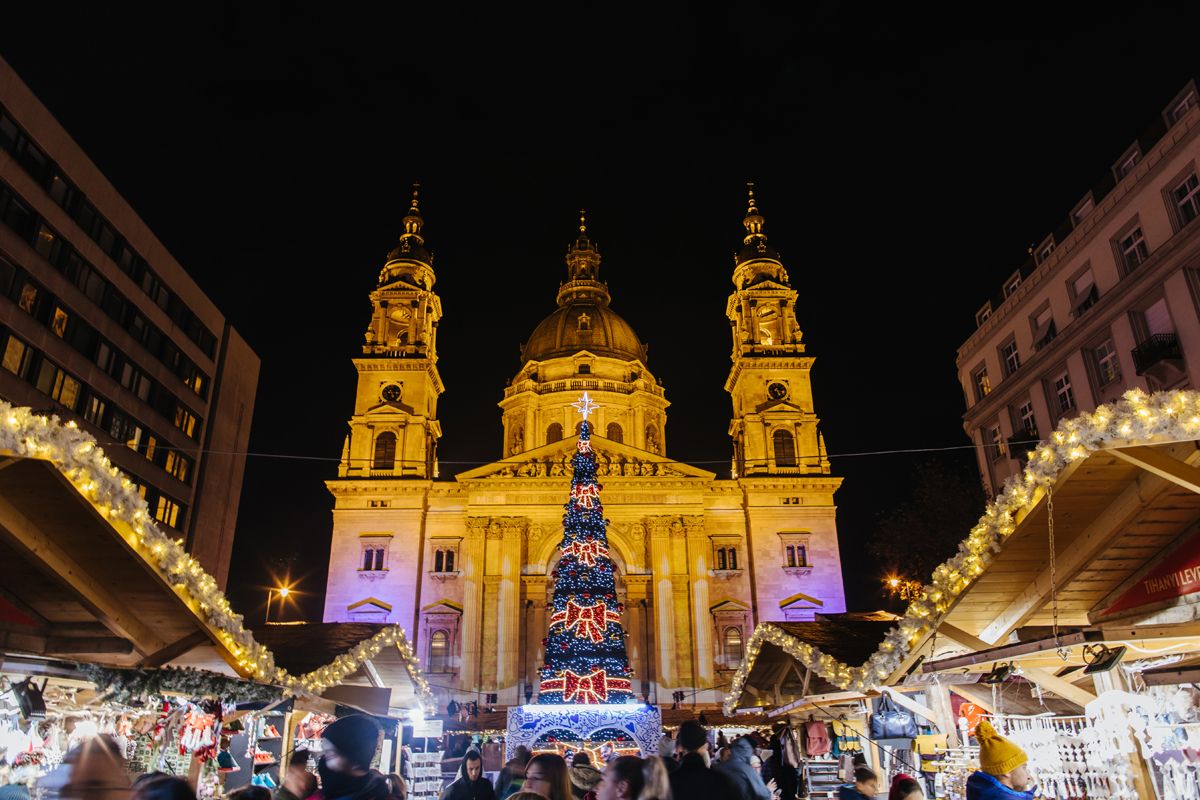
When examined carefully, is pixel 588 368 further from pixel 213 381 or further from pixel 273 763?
pixel 273 763

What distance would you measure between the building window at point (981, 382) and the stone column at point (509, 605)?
26778 millimetres

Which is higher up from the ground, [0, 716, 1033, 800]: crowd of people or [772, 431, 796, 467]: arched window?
[772, 431, 796, 467]: arched window

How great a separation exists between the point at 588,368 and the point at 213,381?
27.5 m

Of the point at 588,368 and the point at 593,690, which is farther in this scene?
the point at 588,368

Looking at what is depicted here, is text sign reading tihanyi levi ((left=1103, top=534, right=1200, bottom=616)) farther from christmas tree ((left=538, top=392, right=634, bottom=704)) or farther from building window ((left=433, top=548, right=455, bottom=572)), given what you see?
building window ((left=433, top=548, right=455, bottom=572))

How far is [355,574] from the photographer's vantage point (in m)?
48.9

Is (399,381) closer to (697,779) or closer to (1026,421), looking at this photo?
(1026,421)

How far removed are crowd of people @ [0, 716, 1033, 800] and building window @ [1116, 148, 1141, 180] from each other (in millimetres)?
24162

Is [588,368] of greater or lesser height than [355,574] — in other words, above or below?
above

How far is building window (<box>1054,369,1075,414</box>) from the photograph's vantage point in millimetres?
28172

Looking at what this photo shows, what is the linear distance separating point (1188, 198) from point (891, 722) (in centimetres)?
1911

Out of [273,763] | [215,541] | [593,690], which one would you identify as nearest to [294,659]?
[273,763]

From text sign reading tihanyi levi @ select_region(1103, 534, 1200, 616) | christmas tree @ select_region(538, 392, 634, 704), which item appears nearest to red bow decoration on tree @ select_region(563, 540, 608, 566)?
christmas tree @ select_region(538, 392, 634, 704)

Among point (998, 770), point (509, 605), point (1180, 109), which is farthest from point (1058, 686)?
point (509, 605)
